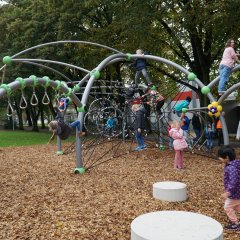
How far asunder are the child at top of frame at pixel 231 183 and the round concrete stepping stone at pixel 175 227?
0.73 meters

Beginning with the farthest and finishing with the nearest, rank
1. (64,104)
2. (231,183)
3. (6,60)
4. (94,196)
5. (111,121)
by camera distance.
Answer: (111,121) → (64,104) → (6,60) → (94,196) → (231,183)

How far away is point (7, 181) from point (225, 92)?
569 cm

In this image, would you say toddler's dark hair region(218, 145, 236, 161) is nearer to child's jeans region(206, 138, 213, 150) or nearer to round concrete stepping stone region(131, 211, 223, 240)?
round concrete stepping stone region(131, 211, 223, 240)

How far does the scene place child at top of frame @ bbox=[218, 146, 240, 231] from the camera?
458 centimetres

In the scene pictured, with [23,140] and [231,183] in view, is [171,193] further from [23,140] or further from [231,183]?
[23,140]

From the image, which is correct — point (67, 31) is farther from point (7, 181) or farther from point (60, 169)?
point (7, 181)

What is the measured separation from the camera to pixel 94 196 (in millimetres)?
6543

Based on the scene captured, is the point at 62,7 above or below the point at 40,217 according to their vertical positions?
above

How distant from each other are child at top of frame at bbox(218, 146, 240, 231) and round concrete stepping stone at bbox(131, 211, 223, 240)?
727 mm

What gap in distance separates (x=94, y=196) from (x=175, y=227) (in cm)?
293

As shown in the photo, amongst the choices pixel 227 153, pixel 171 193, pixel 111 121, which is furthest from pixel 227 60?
pixel 111 121

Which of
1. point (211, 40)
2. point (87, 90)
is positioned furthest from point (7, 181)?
point (211, 40)

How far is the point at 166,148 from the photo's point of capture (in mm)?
13867

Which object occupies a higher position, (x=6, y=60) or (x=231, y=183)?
(x=6, y=60)
